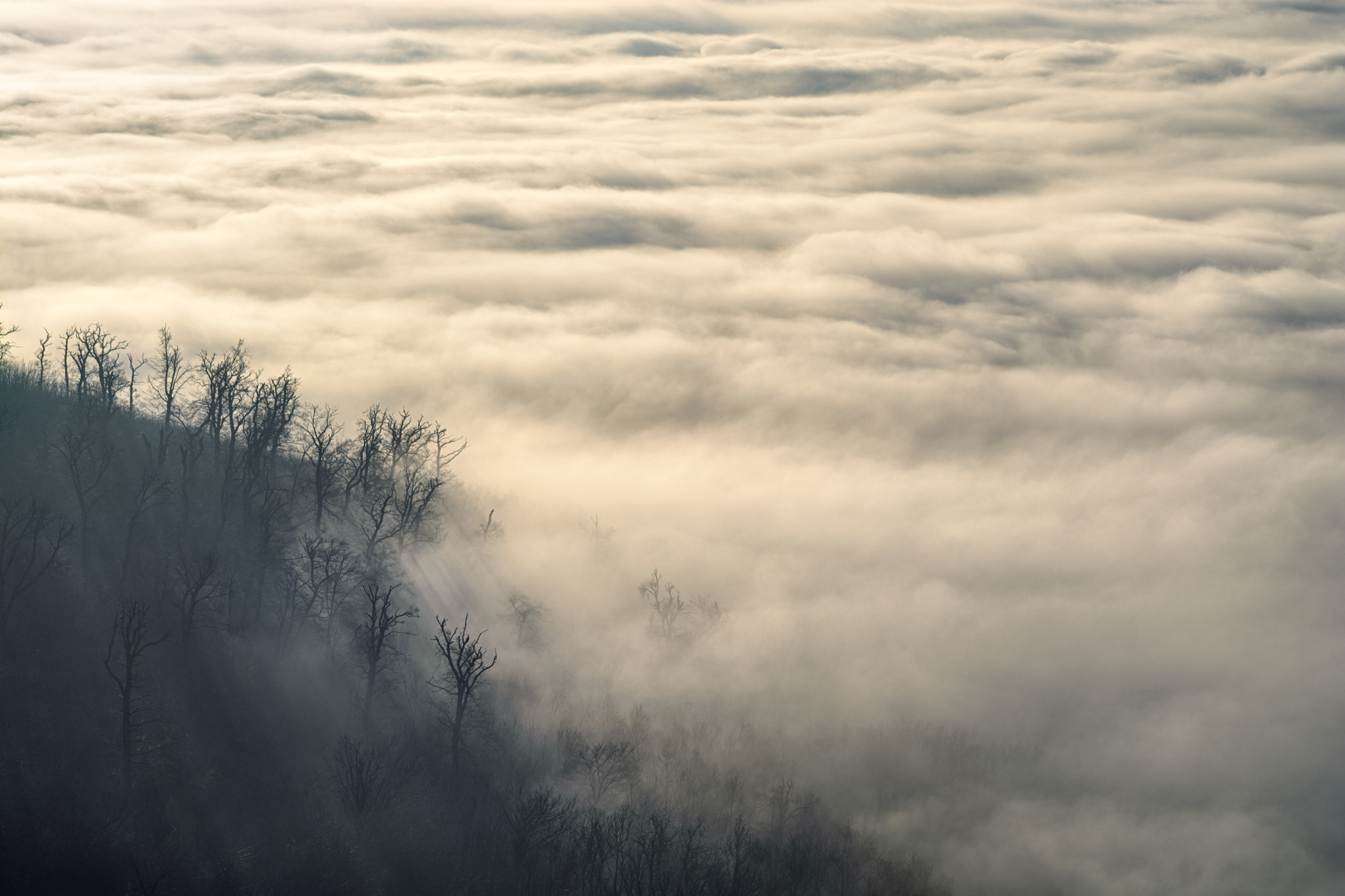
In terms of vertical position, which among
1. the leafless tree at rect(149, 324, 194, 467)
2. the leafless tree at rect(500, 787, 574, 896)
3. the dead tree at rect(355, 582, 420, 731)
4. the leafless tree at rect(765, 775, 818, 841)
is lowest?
the leafless tree at rect(765, 775, 818, 841)

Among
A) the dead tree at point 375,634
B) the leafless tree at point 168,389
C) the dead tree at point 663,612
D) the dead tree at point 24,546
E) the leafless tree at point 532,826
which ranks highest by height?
the leafless tree at point 168,389

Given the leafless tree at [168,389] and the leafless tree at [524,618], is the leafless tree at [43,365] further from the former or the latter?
the leafless tree at [524,618]

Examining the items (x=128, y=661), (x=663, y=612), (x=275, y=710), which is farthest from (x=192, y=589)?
(x=663, y=612)

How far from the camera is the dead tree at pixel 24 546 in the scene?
2275 inches

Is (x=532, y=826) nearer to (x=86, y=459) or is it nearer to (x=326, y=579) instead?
(x=326, y=579)

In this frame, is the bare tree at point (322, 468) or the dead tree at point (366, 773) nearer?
the dead tree at point (366, 773)

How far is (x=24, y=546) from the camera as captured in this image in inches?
2510

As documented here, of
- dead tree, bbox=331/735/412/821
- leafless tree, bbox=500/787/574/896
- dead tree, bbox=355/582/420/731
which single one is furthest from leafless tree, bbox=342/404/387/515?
leafless tree, bbox=500/787/574/896

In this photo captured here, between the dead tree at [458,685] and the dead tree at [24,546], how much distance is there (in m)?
23.0

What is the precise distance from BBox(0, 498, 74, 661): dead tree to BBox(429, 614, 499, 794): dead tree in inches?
907

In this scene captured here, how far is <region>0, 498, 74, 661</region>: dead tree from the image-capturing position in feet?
190

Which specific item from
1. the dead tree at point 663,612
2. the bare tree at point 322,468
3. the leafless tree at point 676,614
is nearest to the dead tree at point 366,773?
the bare tree at point 322,468

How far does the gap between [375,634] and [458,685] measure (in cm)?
950

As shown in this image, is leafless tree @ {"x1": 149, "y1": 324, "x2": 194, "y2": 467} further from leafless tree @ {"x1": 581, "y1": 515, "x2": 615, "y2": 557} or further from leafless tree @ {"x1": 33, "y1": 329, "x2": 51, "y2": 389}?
leafless tree @ {"x1": 581, "y1": 515, "x2": 615, "y2": 557}
